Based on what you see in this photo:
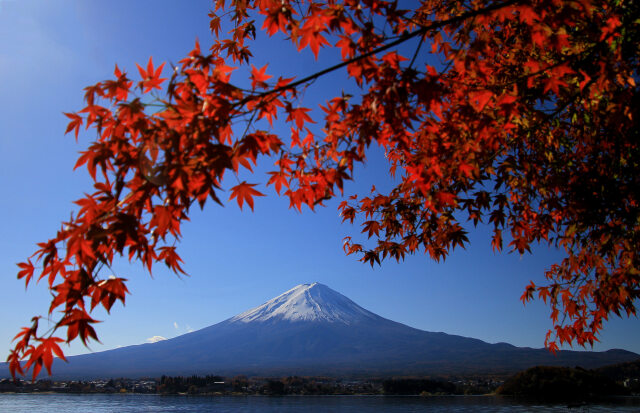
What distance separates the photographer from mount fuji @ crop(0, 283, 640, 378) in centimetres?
6906

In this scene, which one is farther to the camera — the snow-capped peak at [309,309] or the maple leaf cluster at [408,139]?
the snow-capped peak at [309,309]

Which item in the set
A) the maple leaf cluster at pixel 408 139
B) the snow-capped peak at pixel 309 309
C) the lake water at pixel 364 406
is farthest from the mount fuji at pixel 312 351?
the maple leaf cluster at pixel 408 139

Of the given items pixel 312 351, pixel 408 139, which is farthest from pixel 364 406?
pixel 312 351

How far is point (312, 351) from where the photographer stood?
92.7 m

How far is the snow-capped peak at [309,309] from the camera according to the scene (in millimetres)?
103875

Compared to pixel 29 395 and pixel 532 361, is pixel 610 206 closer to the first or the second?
pixel 532 361

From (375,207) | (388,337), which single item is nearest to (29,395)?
(388,337)

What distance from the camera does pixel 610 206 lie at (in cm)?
288

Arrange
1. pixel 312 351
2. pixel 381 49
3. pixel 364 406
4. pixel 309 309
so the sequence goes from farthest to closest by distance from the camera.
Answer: pixel 309 309, pixel 312 351, pixel 364 406, pixel 381 49

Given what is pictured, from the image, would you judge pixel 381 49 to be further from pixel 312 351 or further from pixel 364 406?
pixel 312 351

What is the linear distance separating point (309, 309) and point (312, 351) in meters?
15.8

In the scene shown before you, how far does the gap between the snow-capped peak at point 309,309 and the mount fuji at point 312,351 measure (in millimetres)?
271

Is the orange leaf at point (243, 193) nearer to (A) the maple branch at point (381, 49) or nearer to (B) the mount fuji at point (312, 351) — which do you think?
(A) the maple branch at point (381, 49)

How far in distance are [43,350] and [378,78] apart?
2.10 metres
